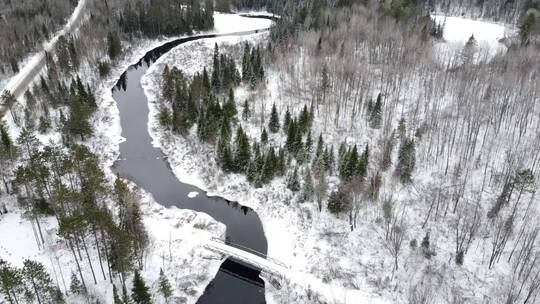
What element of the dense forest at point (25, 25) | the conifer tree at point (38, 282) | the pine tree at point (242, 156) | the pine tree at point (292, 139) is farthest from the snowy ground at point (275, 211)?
the dense forest at point (25, 25)

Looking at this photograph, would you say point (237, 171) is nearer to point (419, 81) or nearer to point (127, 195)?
point (127, 195)

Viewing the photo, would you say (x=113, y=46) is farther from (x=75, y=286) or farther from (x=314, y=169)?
(x=75, y=286)

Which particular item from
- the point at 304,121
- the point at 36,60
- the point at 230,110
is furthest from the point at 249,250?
the point at 36,60

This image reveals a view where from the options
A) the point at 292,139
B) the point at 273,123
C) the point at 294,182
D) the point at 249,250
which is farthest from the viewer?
the point at 273,123

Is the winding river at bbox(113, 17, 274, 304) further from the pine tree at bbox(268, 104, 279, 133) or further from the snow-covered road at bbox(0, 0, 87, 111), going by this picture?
the snow-covered road at bbox(0, 0, 87, 111)

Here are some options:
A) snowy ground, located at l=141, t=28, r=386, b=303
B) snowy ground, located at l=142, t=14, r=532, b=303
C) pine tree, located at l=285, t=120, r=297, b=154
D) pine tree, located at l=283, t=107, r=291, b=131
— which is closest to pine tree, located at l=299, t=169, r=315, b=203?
snowy ground, located at l=142, t=14, r=532, b=303

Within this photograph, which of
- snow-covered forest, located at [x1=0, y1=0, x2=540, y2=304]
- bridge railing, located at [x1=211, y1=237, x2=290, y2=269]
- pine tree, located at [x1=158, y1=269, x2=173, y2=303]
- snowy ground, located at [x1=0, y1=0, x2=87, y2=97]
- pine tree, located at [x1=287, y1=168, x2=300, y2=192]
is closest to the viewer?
pine tree, located at [x1=158, y1=269, x2=173, y2=303]
